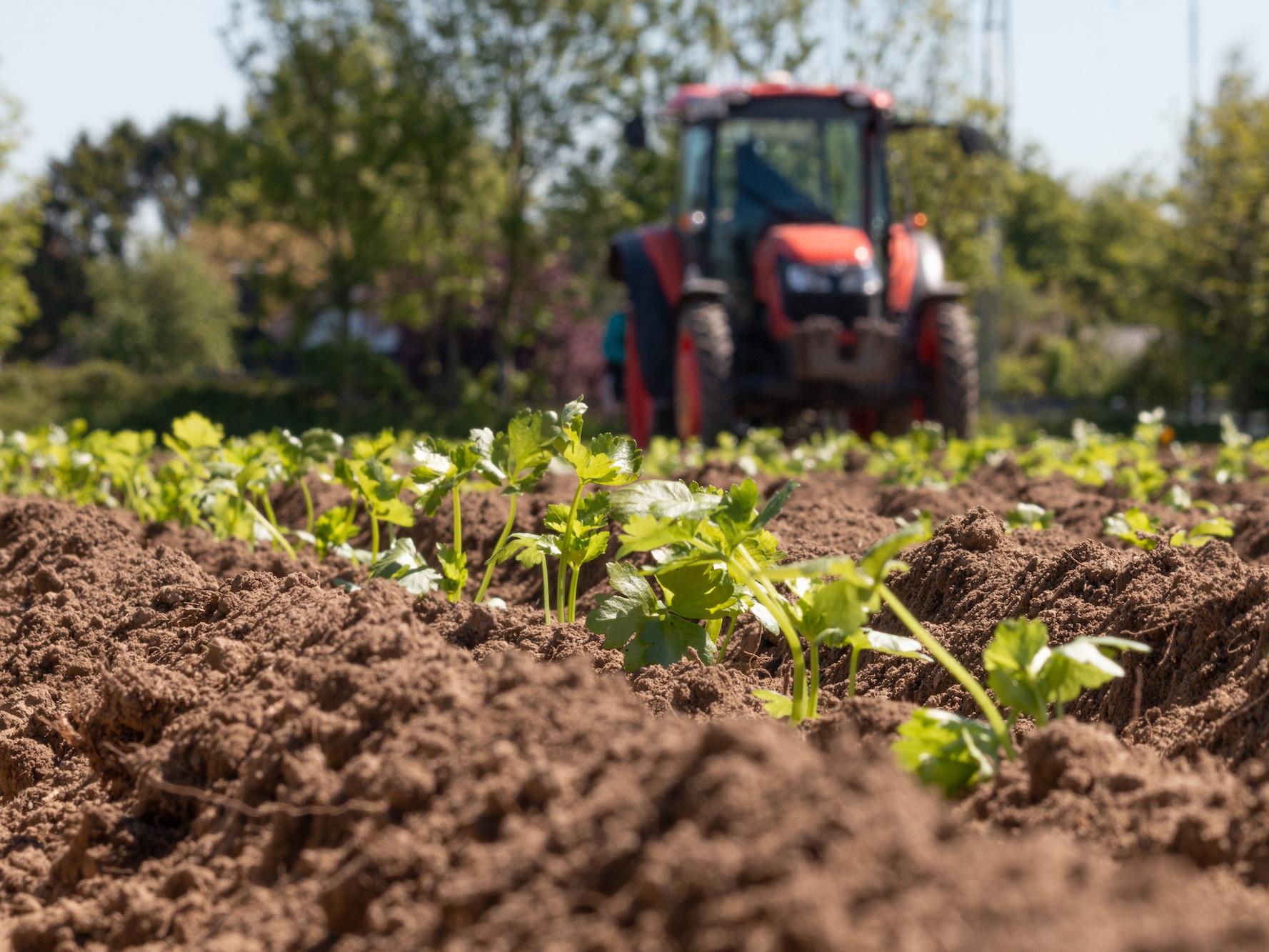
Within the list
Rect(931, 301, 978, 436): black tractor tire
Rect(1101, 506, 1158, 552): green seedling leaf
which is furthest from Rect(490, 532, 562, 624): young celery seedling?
Rect(931, 301, 978, 436): black tractor tire

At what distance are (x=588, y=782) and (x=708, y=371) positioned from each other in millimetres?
8753

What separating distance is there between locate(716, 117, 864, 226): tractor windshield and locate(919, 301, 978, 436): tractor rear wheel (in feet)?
4.15

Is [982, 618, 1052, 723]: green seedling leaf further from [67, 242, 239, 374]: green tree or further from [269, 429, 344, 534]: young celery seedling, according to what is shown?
[67, 242, 239, 374]: green tree

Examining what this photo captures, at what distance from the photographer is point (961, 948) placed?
113 centimetres

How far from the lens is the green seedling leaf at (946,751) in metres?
1.92

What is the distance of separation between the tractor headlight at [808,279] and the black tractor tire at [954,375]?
3.14 ft

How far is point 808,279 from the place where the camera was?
1058cm

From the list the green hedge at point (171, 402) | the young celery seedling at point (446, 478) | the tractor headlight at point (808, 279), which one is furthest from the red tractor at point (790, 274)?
the green hedge at point (171, 402)

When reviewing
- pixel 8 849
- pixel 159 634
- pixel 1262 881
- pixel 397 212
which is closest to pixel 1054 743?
pixel 1262 881

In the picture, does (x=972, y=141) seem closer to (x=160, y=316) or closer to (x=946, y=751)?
(x=946, y=751)

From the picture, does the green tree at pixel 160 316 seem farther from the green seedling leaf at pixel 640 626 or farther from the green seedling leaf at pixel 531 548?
the green seedling leaf at pixel 640 626

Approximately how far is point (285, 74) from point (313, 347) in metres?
5.12

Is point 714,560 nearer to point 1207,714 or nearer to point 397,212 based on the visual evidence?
point 1207,714

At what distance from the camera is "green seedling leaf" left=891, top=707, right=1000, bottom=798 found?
75.7 inches
